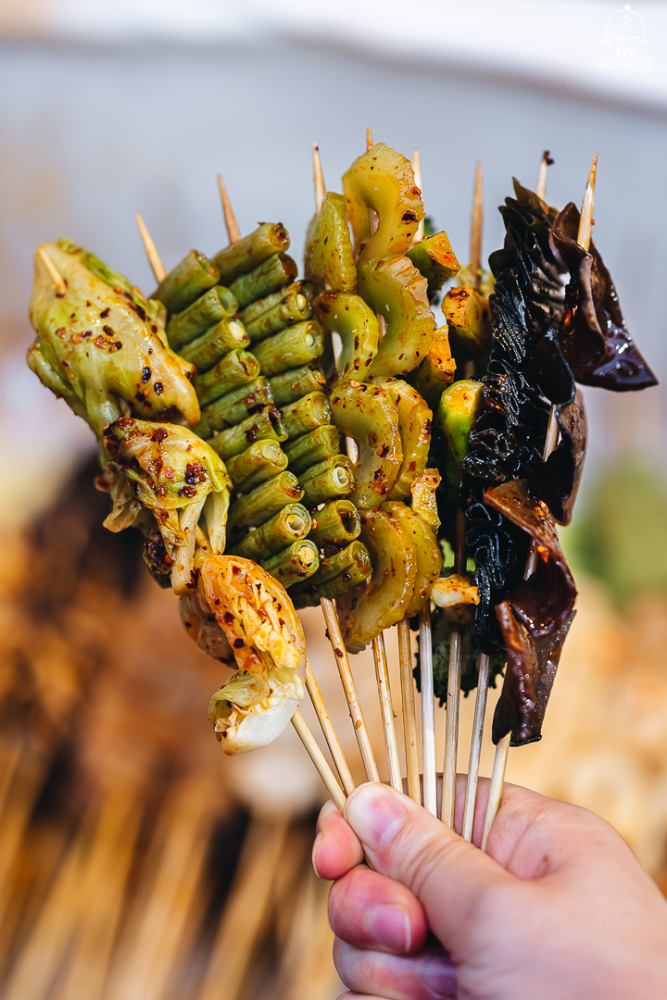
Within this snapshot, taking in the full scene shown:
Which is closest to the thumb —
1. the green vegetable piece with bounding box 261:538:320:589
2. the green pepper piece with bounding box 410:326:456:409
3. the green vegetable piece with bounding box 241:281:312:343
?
the green vegetable piece with bounding box 261:538:320:589

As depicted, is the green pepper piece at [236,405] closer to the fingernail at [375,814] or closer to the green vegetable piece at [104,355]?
the green vegetable piece at [104,355]

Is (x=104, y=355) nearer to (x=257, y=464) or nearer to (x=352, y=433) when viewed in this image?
(x=257, y=464)

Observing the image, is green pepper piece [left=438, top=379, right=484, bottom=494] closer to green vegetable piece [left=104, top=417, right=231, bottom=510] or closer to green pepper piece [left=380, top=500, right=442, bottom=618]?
green pepper piece [left=380, top=500, right=442, bottom=618]

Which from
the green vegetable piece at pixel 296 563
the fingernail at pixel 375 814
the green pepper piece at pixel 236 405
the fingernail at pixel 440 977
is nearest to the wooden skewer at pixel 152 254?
the green pepper piece at pixel 236 405

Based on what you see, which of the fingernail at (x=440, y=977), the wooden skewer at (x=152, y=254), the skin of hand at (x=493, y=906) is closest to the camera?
the skin of hand at (x=493, y=906)

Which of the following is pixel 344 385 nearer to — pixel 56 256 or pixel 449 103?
pixel 56 256

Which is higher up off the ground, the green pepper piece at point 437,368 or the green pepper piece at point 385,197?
the green pepper piece at point 385,197

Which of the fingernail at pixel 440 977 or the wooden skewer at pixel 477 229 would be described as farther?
the wooden skewer at pixel 477 229
